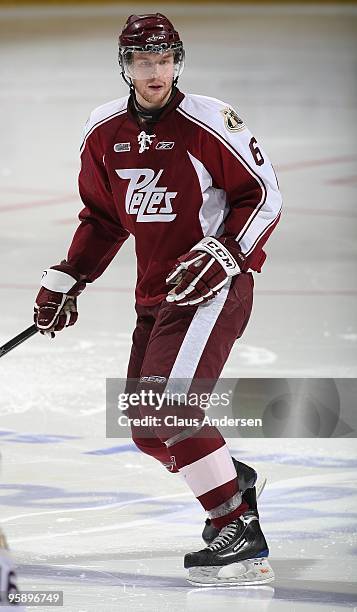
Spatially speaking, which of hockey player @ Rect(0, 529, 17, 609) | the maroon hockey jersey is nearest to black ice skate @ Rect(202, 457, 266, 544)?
the maroon hockey jersey

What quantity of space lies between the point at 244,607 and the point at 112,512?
75cm

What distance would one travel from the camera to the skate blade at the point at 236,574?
3.37 meters

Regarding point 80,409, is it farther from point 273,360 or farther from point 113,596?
point 113,596

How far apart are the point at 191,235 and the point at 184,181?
0.14m

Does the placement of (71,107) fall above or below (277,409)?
below

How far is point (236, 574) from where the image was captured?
3.39m

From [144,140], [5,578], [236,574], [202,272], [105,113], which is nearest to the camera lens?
[5,578]

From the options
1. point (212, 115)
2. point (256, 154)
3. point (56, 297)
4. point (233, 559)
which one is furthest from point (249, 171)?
point (233, 559)

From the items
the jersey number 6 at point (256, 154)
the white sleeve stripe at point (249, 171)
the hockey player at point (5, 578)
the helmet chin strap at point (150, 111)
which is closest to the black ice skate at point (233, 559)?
the white sleeve stripe at point (249, 171)

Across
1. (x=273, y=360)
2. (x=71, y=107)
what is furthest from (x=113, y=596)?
(x=71, y=107)

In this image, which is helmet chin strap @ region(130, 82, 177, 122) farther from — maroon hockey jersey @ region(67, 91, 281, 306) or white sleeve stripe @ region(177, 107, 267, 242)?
white sleeve stripe @ region(177, 107, 267, 242)

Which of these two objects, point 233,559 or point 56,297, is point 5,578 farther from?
point 56,297

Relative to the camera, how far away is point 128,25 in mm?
3518

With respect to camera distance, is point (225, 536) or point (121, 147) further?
point (121, 147)
